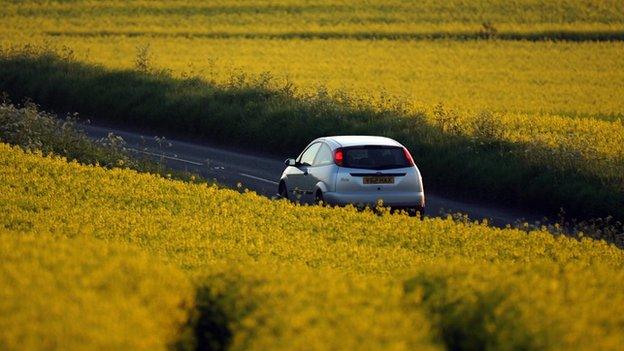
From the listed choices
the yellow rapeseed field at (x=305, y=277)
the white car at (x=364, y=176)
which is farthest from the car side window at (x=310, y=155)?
the yellow rapeseed field at (x=305, y=277)

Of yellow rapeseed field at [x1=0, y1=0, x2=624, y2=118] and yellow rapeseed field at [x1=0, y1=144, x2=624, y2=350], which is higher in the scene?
yellow rapeseed field at [x1=0, y1=0, x2=624, y2=118]

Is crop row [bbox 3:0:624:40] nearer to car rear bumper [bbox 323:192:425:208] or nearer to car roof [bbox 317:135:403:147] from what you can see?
car roof [bbox 317:135:403:147]

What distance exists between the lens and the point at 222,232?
15.7 metres

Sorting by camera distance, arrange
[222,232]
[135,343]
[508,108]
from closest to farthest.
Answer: [135,343] → [222,232] → [508,108]

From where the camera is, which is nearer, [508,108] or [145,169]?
[145,169]

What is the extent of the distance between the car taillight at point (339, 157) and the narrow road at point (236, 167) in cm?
229

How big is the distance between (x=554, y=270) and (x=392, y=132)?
21.4 metres

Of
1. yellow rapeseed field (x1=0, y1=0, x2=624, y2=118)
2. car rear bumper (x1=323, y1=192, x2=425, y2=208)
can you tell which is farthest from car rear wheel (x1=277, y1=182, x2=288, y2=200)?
yellow rapeseed field (x1=0, y1=0, x2=624, y2=118)

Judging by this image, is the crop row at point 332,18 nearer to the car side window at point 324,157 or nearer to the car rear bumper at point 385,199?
the car side window at point 324,157

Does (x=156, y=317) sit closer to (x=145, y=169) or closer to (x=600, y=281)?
(x=600, y=281)

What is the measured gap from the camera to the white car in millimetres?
22172

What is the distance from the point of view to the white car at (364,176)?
22.2 m

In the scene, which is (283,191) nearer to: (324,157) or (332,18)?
(324,157)

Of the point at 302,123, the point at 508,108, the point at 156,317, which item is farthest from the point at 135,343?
the point at 508,108
